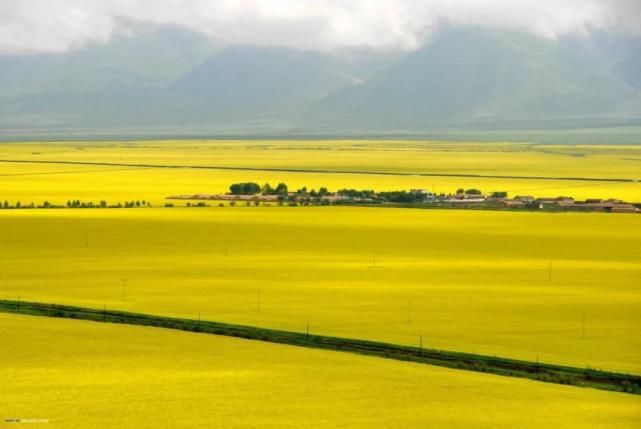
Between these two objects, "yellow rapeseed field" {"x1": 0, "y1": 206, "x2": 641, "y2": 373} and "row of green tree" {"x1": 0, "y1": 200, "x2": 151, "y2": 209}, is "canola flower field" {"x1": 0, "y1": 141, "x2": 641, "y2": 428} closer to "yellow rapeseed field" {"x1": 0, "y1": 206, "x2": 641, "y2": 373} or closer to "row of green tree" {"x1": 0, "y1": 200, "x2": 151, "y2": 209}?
"yellow rapeseed field" {"x1": 0, "y1": 206, "x2": 641, "y2": 373}

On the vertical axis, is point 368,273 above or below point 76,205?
below

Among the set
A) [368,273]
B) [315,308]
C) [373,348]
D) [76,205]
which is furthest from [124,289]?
[76,205]

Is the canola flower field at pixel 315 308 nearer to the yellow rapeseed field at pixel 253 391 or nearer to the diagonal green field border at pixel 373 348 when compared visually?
the yellow rapeseed field at pixel 253 391

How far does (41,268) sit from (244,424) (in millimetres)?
23306

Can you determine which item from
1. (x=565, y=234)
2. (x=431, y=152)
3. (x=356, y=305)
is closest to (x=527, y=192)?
(x=565, y=234)

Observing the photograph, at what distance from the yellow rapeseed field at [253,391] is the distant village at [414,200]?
4355cm

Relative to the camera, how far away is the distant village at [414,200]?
72.8 meters

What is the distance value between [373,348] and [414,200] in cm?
4887

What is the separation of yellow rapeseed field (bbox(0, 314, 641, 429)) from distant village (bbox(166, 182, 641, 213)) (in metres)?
43.6

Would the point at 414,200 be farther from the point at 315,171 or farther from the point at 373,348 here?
the point at 373,348

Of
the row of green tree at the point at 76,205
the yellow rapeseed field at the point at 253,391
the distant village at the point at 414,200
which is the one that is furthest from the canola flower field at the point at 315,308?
the distant village at the point at 414,200

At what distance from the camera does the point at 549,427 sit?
23312 mm

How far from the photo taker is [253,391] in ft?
83.9

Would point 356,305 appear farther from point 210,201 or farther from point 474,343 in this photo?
point 210,201
